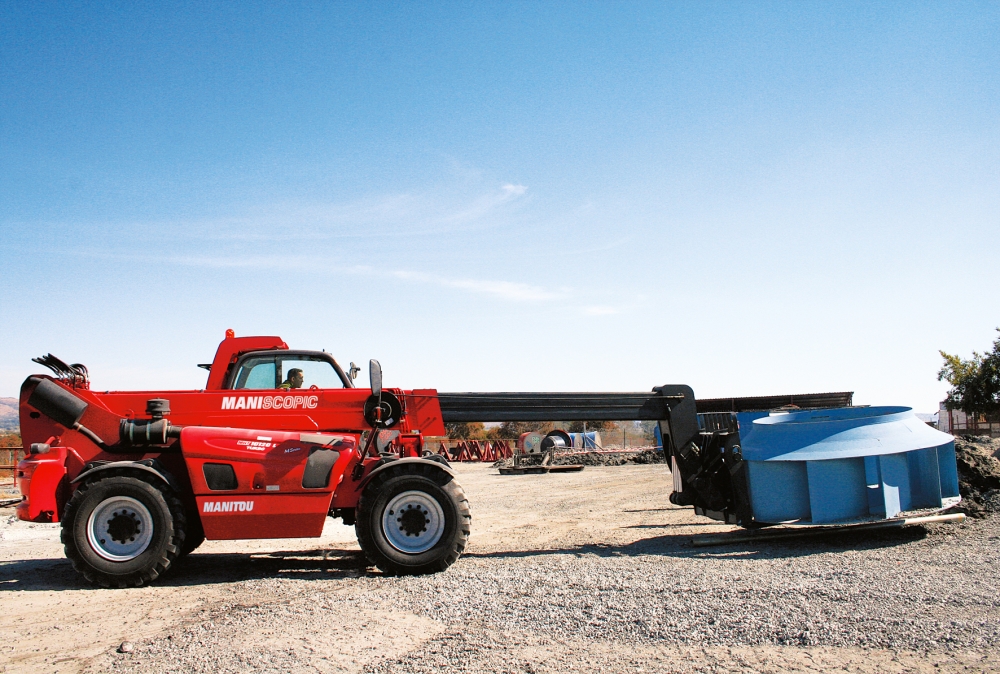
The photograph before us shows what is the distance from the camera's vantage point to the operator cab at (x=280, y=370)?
29.7 feet

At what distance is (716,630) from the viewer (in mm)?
5613

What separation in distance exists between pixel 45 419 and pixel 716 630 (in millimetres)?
7417

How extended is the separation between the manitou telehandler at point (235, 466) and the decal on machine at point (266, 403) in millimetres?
11

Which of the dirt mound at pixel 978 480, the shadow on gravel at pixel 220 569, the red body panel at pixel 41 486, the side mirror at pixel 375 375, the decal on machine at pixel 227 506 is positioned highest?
the side mirror at pixel 375 375

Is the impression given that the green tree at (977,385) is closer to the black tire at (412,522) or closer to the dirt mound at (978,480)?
the dirt mound at (978,480)

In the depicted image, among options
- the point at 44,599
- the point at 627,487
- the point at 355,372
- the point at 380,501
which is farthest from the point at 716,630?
the point at 627,487

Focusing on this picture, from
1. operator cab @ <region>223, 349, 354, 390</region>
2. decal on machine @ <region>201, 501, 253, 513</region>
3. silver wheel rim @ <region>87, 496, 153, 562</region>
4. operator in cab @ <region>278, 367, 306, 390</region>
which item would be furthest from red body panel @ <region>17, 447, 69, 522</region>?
operator in cab @ <region>278, 367, 306, 390</region>

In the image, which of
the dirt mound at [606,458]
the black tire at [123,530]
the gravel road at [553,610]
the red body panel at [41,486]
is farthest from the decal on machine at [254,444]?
the dirt mound at [606,458]

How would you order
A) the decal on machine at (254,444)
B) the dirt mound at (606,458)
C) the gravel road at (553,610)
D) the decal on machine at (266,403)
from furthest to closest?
the dirt mound at (606,458)
the decal on machine at (266,403)
the decal on machine at (254,444)
the gravel road at (553,610)

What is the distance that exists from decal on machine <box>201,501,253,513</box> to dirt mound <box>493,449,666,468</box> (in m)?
25.9

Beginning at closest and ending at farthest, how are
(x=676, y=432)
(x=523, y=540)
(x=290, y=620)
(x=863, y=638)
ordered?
(x=863, y=638)
(x=290, y=620)
(x=676, y=432)
(x=523, y=540)

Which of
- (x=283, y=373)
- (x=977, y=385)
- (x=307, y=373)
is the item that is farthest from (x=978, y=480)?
(x=977, y=385)

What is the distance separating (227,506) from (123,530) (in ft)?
3.53

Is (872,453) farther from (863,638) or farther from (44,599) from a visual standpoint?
(44,599)
